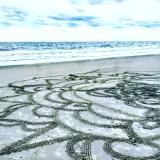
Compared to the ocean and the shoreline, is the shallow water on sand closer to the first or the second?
the shoreline

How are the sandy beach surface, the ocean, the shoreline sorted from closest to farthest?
1. the sandy beach surface
2. the shoreline
3. the ocean

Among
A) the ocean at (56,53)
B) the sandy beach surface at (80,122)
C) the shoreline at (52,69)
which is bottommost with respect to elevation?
the ocean at (56,53)

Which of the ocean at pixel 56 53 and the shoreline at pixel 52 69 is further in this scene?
the ocean at pixel 56 53

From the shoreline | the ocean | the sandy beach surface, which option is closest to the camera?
the sandy beach surface

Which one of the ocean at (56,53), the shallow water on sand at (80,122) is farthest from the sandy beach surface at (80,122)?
the ocean at (56,53)

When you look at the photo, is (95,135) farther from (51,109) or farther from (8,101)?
(8,101)

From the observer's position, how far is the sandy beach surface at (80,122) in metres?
4.70

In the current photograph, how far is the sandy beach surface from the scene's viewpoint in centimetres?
470

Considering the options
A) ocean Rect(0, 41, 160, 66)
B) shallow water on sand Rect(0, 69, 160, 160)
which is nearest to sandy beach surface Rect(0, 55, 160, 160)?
shallow water on sand Rect(0, 69, 160, 160)

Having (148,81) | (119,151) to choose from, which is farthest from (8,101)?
(148,81)

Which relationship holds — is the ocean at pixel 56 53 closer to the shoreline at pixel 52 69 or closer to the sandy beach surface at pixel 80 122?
the shoreline at pixel 52 69

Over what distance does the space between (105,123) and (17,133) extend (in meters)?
1.61

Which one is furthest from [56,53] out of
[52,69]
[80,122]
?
[80,122]

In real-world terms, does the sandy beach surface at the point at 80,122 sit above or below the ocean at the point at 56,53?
above
